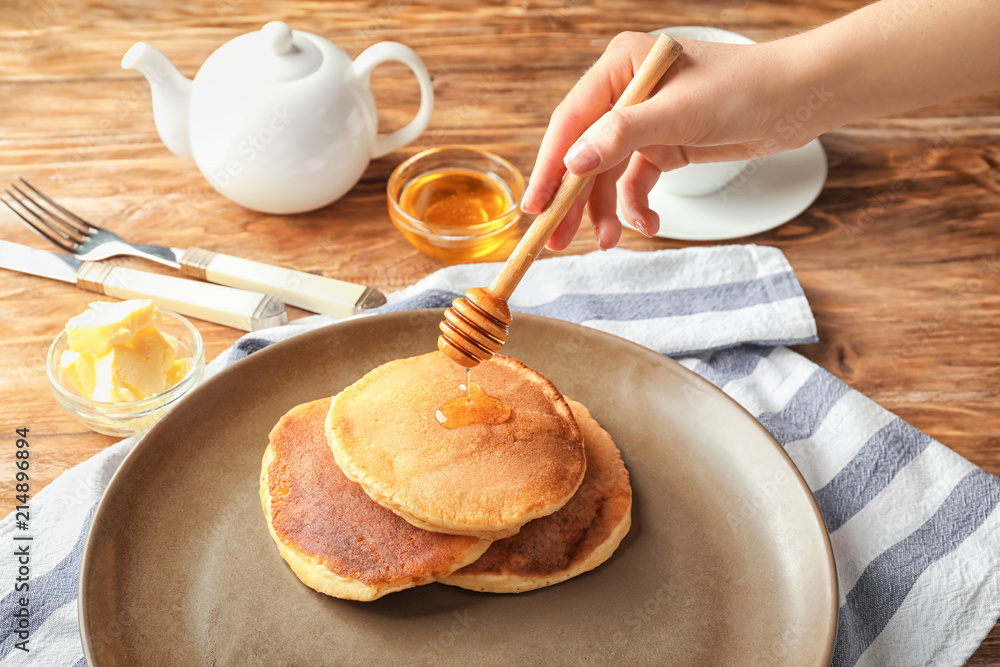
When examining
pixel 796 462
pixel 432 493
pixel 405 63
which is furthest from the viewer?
pixel 405 63

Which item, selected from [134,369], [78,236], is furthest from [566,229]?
[78,236]

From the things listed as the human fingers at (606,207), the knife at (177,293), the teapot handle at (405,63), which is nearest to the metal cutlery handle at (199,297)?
the knife at (177,293)

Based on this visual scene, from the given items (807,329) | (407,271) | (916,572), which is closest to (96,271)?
(407,271)

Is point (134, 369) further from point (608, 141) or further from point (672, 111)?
point (672, 111)

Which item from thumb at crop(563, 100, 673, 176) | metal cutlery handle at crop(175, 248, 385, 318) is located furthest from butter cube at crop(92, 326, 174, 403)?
thumb at crop(563, 100, 673, 176)

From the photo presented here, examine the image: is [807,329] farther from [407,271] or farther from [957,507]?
[407,271]

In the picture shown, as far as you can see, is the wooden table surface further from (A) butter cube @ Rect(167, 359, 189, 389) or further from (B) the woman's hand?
(B) the woman's hand

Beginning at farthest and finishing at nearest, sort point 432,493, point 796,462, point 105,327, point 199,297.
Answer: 1. point 199,297
2. point 796,462
3. point 105,327
4. point 432,493
